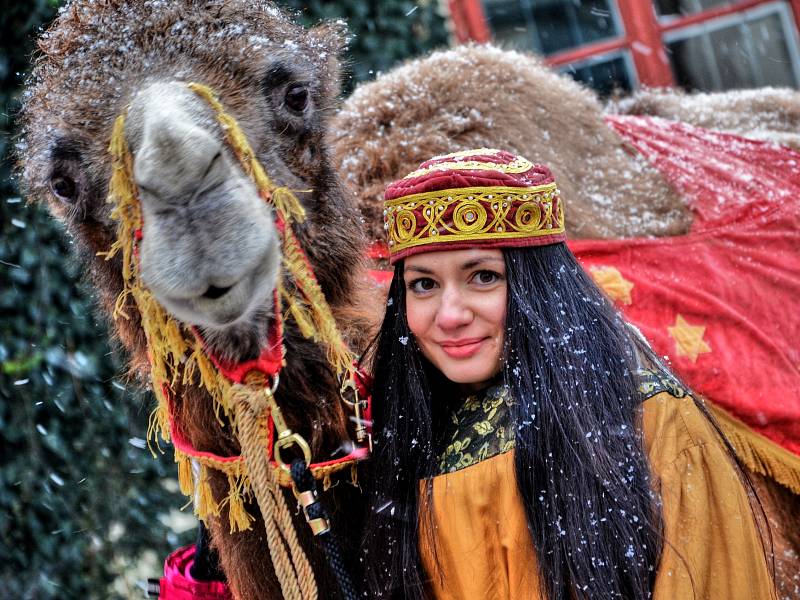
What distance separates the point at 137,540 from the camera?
15.8 feet

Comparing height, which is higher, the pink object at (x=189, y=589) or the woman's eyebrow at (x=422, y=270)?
the woman's eyebrow at (x=422, y=270)

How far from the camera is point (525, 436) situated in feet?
6.07

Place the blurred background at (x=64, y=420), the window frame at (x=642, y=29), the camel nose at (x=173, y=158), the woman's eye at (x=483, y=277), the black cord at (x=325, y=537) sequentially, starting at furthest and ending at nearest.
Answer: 1. the window frame at (x=642, y=29)
2. the blurred background at (x=64, y=420)
3. the woman's eye at (x=483, y=277)
4. the black cord at (x=325, y=537)
5. the camel nose at (x=173, y=158)

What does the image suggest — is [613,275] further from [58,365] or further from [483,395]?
[58,365]

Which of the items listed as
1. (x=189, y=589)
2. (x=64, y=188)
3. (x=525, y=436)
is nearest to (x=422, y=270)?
(x=525, y=436)

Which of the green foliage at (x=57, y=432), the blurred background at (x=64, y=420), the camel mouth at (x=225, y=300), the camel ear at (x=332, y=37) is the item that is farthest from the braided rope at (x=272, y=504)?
the green foliage at (x=57, y=432)

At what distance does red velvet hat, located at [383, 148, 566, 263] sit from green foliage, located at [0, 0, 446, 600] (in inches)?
101

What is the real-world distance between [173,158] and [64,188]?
2.23 feet

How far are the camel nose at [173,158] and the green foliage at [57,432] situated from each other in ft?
9.25

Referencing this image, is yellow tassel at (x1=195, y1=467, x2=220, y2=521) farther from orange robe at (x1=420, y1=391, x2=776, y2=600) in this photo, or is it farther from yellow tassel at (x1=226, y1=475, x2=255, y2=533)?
orange robe at (x1=420, y1=391, x2=776, y2=600)

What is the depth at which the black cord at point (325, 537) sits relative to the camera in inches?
73.9

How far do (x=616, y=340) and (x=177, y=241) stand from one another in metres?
1.01

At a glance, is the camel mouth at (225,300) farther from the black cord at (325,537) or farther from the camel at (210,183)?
the black cord at (325,537)

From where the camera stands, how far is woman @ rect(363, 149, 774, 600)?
5.81ft
